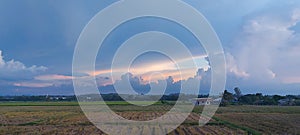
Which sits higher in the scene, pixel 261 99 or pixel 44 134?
pixel 261 99

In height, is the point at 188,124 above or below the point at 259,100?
below

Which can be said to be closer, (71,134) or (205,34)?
(205,34)

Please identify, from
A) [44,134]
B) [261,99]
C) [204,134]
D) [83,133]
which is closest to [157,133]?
[204,134]

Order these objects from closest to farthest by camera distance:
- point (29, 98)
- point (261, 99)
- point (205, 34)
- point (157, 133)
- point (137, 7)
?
point (205, 34)
point (137, 7)
point (157, 133)
point (261, 99)
point (29, 98)

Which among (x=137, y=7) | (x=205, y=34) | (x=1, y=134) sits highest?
(x=137, y=7)

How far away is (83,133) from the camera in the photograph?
60.2 ft

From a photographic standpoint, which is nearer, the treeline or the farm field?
the farm field

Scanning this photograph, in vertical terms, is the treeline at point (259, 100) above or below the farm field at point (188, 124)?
above

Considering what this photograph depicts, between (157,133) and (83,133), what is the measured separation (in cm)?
434

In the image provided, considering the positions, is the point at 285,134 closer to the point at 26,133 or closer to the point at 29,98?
the point at 26,133

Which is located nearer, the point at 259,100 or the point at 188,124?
the point at 188,124

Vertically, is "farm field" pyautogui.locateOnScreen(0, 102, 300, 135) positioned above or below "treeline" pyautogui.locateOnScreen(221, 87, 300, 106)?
below

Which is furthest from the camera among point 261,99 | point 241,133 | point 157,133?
point 261,99

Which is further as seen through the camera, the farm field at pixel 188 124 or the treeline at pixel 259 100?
the treeline at pixel 259 100
